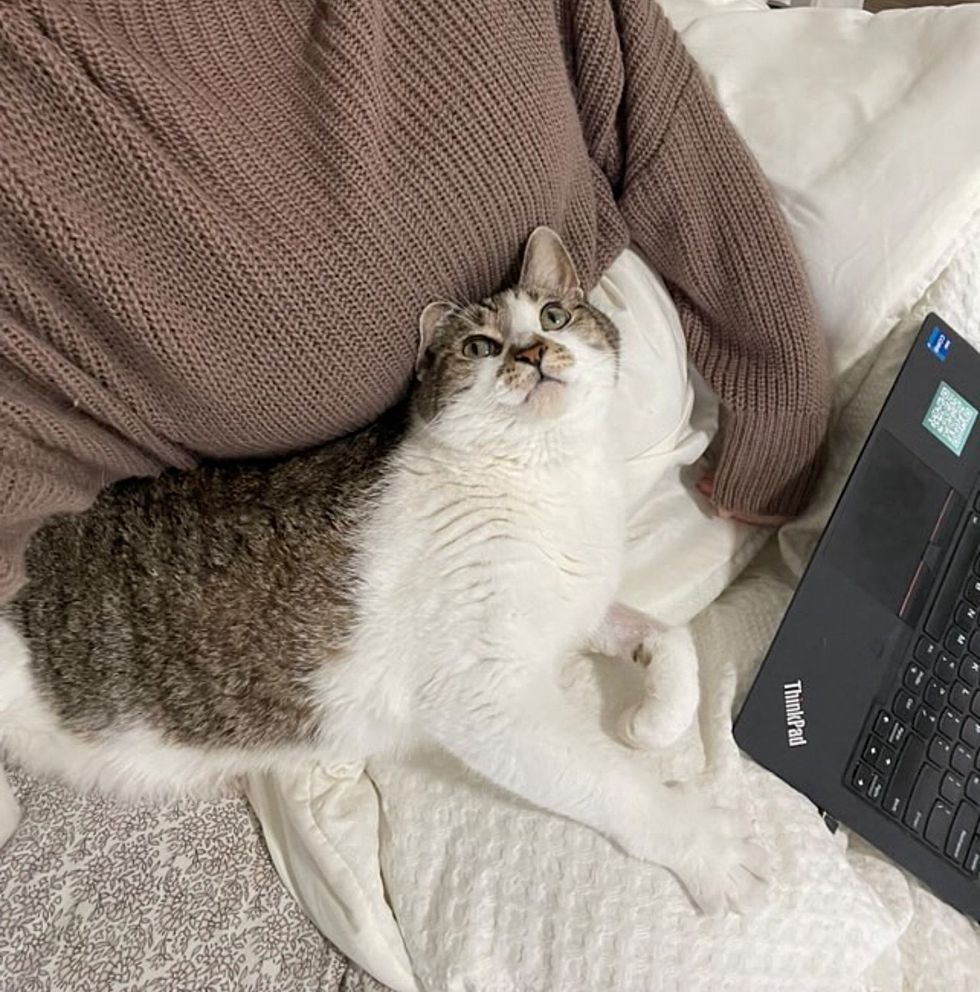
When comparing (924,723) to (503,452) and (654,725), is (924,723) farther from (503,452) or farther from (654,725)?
(503,452)

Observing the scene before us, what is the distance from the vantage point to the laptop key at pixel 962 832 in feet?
2.67

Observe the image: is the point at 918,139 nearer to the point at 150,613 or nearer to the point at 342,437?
the point at 342,437

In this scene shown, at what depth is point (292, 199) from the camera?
0.67 metres

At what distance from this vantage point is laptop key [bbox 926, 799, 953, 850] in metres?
0.81

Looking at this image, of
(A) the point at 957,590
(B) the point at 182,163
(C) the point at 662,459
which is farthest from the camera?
(C) the point at 662,459

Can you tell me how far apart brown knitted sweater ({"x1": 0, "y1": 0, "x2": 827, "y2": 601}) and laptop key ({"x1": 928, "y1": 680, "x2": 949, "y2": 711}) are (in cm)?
34

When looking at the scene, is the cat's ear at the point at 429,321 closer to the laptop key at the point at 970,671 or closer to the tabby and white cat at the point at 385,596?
the tabby and white cat at the point at 385,596

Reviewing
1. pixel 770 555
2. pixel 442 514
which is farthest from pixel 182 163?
pixel 770 555

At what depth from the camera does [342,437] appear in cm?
87

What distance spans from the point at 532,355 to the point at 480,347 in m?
0.05

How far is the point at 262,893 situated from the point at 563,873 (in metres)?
0.30

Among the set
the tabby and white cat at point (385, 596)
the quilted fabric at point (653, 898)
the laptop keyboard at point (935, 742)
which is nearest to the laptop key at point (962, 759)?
the laptop keyboard at point (935, 742)

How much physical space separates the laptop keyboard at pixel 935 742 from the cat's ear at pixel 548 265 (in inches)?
19.4

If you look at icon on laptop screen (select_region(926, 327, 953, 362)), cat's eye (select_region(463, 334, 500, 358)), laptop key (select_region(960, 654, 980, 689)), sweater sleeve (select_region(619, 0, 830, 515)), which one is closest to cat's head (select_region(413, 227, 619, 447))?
cat's eye (select_region(463, 334, 500, 358))
